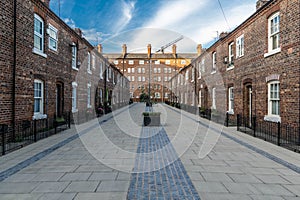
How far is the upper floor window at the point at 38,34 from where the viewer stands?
30.7 ft

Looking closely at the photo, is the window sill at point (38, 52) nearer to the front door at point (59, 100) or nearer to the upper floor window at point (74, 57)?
the front door at point (59, 100)

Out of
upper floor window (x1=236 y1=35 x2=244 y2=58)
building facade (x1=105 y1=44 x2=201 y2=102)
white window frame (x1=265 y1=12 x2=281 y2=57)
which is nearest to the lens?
white window frame (x1=265 y1=12 x2=281 y2=57)

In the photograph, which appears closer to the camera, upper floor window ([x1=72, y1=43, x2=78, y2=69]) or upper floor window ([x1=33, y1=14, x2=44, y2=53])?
upper floor window ([x1=33, y1=14, x2=44, y2=53])

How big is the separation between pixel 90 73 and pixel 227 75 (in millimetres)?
11168

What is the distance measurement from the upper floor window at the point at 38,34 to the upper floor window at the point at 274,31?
11150mm

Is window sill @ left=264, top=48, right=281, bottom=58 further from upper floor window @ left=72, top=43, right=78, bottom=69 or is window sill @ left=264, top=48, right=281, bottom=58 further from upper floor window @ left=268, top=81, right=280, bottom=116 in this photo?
upper floor window @ left=72, top=43, right=78, bottom=69

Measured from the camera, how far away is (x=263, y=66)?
9961 millimetres

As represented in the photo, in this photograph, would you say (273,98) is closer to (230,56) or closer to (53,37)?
(230,56)

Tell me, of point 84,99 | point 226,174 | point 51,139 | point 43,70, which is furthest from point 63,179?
point 84,99

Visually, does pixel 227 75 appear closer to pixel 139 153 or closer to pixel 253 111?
pixel 253 111

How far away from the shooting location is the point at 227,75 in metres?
14.6

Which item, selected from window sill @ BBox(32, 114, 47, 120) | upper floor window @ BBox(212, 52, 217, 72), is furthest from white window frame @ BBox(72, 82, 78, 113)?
upper floor window @ BBox(212, 52, 217, 72)

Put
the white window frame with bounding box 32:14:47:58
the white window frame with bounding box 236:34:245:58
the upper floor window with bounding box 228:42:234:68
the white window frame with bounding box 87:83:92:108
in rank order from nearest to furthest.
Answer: the white window frame with bounding box 32:14:47:58, the white window frame with bounding box 236:34:245:58, the upper floor window with bounding box 228:42:234:68, the white window frame with bounding box 87:83:92:108

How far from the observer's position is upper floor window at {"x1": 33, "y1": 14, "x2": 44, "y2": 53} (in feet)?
30.7
